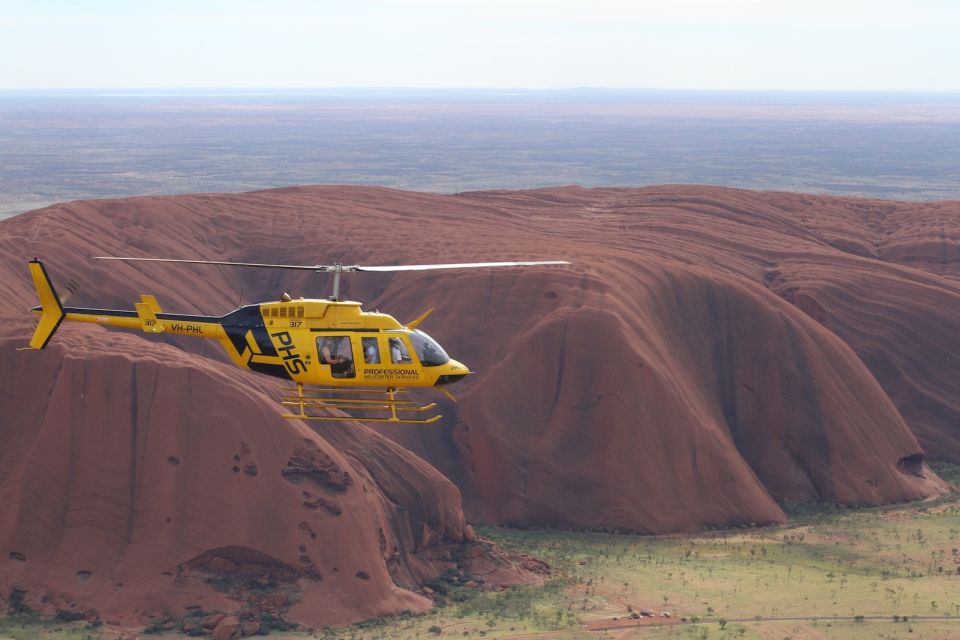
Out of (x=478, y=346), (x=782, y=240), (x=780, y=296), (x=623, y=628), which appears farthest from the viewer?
(x=782, y=240)

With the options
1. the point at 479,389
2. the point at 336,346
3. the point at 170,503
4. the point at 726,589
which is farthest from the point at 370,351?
the point at 479,389

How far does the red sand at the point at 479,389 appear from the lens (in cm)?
3859

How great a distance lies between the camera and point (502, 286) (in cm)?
5597

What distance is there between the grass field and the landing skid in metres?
5.95

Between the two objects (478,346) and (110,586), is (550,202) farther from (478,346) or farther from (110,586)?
(110,586)

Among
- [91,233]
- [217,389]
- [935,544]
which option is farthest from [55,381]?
[935,544]

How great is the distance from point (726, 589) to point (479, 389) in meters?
14.5

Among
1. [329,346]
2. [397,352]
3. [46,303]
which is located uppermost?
[46,303]

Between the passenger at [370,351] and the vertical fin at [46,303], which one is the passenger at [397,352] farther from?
the vertical fin at [46,303]

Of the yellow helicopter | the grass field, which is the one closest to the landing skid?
the yellow helicopter

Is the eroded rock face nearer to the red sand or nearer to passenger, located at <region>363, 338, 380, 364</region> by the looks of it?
the red sand

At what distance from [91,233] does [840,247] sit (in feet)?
143

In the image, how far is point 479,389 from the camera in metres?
51.9

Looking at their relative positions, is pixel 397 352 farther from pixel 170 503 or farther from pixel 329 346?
pixel 170 503
